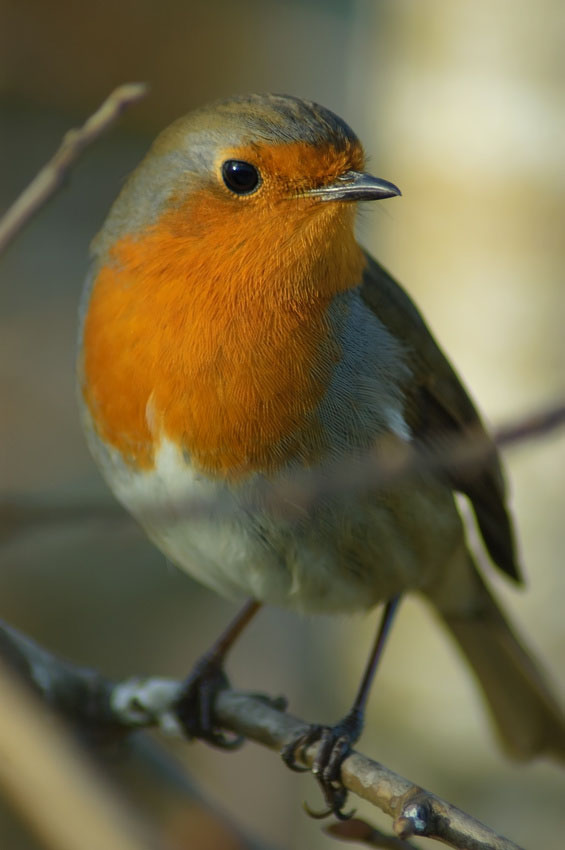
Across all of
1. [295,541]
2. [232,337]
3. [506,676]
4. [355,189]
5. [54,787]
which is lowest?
[506,676]

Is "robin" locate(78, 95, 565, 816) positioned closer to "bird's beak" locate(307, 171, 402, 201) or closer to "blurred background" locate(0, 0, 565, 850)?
"bird's beak" locate(307, 171, 402, 201)

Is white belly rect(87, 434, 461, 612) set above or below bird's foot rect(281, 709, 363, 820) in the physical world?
above

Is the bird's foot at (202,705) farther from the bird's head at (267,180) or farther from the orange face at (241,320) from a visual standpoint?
the bird's head at (267,180)

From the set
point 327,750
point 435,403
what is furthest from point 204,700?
point 435,403

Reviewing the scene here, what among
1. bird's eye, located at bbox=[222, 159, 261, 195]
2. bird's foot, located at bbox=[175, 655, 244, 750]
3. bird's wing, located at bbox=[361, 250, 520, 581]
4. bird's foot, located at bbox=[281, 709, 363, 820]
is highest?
bird's eye, located at bbox=[222, 159, 261, 195]

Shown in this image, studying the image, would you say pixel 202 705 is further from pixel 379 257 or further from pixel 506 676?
pixel 379 257

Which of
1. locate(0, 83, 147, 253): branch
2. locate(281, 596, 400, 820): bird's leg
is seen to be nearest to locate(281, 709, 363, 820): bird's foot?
locate(281, 596, 400, 820): bird's leg

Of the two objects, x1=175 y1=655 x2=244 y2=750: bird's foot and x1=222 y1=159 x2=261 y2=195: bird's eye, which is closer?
x1=222 y1=159 x2=261 y2=195: bird's eye
